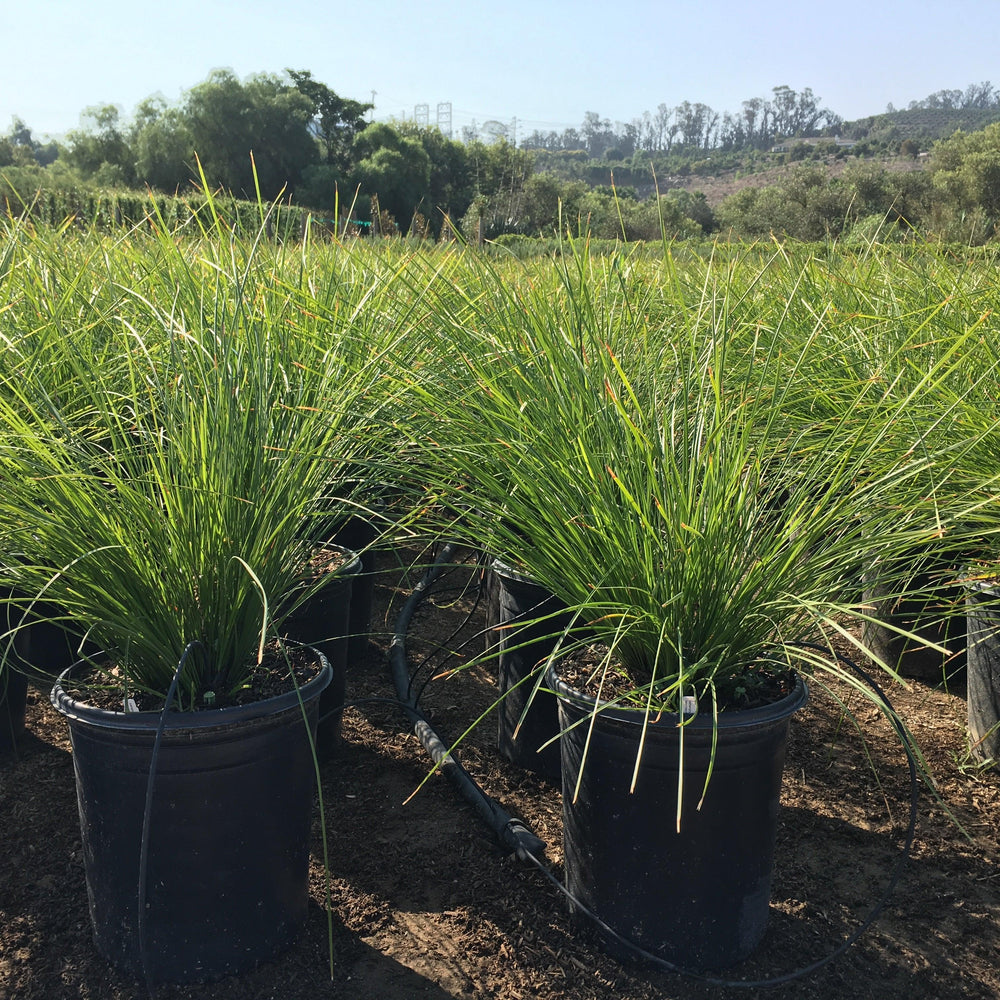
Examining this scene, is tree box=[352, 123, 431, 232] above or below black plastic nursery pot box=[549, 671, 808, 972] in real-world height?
above

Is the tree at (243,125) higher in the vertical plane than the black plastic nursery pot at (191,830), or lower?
higher

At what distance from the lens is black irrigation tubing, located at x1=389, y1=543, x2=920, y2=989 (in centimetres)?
146

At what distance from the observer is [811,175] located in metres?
24.1

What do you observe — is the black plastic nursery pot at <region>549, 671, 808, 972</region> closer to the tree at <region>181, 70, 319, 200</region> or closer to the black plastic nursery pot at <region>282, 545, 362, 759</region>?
the black plastic nursery pot at <region>282, 545, 362, 759</region>

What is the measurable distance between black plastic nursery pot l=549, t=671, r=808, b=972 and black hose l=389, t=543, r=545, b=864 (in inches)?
9.6

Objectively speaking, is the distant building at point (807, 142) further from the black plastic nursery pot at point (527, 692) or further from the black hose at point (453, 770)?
the black plastic nursery pot at point (527, 692)

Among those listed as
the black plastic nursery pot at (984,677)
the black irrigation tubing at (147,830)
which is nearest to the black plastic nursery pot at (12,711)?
the black irrigation tubing at (147,830)

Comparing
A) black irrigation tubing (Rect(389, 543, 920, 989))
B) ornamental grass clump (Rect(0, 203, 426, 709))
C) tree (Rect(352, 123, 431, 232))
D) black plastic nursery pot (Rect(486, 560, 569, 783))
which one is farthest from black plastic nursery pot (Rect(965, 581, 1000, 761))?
tree (Rect(352, 123, 431, 232))

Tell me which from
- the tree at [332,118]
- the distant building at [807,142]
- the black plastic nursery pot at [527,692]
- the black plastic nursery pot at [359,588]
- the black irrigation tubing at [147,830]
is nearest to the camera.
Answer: the black irrigation tubing at [147,830]

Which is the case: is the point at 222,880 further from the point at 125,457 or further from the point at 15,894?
the point at 125,457

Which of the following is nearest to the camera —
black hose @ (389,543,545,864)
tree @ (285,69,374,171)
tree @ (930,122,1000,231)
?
black hose @ (389,543,545,864)

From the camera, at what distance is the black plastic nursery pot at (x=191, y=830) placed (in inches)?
55.4

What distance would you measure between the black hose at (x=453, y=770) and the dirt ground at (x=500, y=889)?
43mm

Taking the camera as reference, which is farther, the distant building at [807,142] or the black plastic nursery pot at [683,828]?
the distant building at [807,142]
